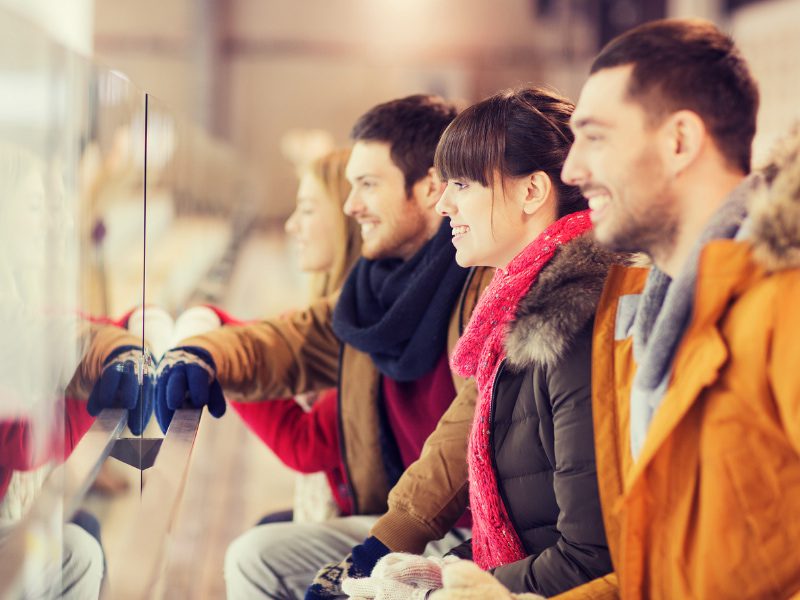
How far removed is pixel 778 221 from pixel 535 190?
572 mm

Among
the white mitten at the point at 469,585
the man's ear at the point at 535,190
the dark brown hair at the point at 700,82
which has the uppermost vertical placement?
the dark brown hair at the point at 700,82

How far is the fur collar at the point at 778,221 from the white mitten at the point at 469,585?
0.52 m

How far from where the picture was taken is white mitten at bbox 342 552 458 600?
1417 millimetres

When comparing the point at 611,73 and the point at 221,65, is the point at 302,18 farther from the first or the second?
the point at 611,73

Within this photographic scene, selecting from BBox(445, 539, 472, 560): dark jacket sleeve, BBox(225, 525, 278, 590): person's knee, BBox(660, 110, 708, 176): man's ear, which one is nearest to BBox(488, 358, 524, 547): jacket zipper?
BBox(445, 539, 472, 560): dark jacket sleeve

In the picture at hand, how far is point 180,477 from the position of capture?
1469 mm

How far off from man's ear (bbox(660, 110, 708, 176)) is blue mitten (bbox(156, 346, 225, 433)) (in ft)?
3.57

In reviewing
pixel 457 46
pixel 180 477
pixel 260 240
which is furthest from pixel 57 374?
pixel 457 46

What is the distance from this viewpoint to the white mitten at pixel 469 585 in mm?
1214

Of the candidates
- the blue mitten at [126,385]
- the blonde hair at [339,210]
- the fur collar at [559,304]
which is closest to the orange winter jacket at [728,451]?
the fur collar at [559,304]

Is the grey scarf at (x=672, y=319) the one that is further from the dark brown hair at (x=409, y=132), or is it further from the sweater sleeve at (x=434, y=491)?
the dark brown hair at (x=409, y=132)

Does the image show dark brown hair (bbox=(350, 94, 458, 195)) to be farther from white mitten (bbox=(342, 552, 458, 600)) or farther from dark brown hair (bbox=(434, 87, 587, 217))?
white mitten (bbox=(342, 552, 458, 600))

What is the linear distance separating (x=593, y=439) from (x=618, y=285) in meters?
0.25

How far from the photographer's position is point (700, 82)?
3.89ft
